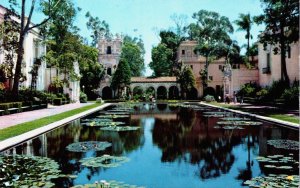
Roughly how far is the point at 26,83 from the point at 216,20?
118 feet

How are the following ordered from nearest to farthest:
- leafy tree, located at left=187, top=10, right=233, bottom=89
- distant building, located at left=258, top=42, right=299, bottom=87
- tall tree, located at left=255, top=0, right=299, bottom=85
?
tall tree, located at left=255, top=0, right=299, bottom=85 → distant building, located at left=258, top=42, right=299, bottom=87 → leafy tree, located at left=187, top=10, right=233, bottom=89

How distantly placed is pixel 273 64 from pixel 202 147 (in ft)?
107

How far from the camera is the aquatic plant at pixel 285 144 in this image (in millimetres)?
11469

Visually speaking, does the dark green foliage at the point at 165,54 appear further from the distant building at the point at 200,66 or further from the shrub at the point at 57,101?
the shrub at the point at 57,101

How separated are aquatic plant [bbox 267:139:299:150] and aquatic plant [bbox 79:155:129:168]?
5003mm

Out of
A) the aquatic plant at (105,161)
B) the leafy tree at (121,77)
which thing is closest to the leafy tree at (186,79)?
the leafy tree at (121,77)

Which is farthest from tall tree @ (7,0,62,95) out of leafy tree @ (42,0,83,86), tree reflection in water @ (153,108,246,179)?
tree reflection in water @ (153,108,246,179)

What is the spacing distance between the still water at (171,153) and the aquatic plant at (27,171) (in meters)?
0.29

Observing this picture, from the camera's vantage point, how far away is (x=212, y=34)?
6331 cm

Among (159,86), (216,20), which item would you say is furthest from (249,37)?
(159,86)

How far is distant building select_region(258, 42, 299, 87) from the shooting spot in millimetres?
35969

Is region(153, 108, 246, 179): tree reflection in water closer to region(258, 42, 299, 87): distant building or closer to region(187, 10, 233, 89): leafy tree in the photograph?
region(258, 42, 299, 87): distant building

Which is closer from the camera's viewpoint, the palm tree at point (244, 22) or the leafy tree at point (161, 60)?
the palm tree at point (244, 22)

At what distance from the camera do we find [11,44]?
2931 centimetres
